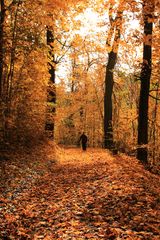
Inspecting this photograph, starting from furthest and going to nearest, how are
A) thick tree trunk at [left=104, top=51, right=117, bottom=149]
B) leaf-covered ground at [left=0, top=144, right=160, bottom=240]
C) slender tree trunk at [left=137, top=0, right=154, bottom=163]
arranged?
thick tree trunk at [left=104, top=51, right=117, bottom=149]
slender tree trunk at [left=137, top=0, right=154, bottom=163]
leaf-covered ground at [left=0, top=144, right=160, bottom=240]

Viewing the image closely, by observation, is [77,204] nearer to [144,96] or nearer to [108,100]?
[144,96]

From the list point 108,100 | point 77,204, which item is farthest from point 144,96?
point 77,204

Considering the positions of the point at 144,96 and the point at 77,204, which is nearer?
the point at 77,204

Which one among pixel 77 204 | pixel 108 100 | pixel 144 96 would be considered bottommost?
pixel 77 204

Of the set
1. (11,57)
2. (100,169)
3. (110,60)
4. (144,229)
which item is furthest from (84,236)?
(110,60)

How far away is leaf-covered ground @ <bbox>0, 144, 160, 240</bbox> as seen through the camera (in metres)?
5.20

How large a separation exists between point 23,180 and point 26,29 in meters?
6.87

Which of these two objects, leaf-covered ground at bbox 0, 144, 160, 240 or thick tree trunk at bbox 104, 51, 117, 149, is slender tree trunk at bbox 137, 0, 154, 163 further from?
thick tree trunk at bbox 104, 51, 117, 149

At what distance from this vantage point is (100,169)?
10.7 metres

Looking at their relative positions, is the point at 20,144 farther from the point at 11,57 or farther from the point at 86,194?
the point at 86,194

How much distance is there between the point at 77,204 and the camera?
6.83 metres

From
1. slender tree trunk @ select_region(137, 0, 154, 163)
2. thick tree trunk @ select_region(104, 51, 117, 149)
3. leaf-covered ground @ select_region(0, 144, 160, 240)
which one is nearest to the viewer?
leaf-covered ground @ select_region(0, 144, 160, 240)

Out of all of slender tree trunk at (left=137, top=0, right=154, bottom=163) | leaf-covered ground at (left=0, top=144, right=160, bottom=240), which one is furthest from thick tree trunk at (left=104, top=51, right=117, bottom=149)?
leaf-covered ground at (left=0, top=144, right=160, bottom=240)

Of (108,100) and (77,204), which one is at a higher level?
(108,100)
